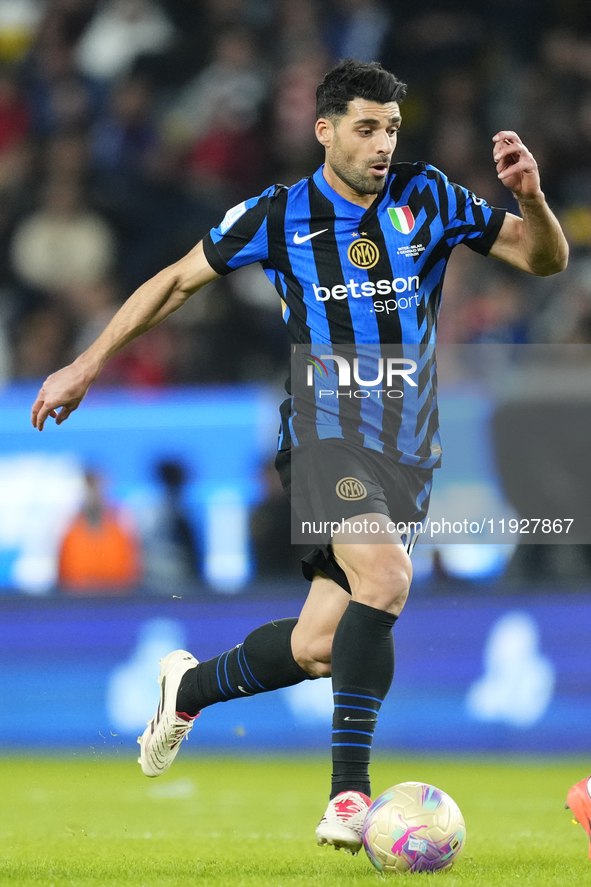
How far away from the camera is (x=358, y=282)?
3.91 meters

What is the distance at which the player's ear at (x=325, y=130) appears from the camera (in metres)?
4.00

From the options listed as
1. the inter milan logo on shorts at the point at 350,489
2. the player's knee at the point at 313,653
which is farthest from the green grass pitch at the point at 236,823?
the inter milan logo on shorts at the point at 350,489

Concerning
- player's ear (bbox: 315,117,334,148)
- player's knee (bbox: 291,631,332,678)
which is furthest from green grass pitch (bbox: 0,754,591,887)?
player's ear (bbox: 315,117,334,148)

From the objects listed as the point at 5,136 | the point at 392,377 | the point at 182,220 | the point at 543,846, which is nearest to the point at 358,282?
the point at 392,377

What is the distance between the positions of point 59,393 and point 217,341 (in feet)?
17.0

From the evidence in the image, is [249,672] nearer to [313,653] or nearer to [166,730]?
[313,653]

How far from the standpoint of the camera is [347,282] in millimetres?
3914

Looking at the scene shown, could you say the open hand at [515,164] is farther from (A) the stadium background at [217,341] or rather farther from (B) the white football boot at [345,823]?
(A) the stadium background at [217,341]

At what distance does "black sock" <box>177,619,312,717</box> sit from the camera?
4.04 meters

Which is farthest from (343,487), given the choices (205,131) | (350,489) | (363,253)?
(205,131)

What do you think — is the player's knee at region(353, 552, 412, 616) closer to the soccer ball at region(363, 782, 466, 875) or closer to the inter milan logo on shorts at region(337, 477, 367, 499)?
the inter milan logo on shorts at region(337, 477, 367, 499)

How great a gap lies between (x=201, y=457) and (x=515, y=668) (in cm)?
220

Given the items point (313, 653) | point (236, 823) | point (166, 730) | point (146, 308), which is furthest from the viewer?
point (236, 823)

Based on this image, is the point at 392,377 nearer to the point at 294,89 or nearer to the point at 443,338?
the point at 443,338
